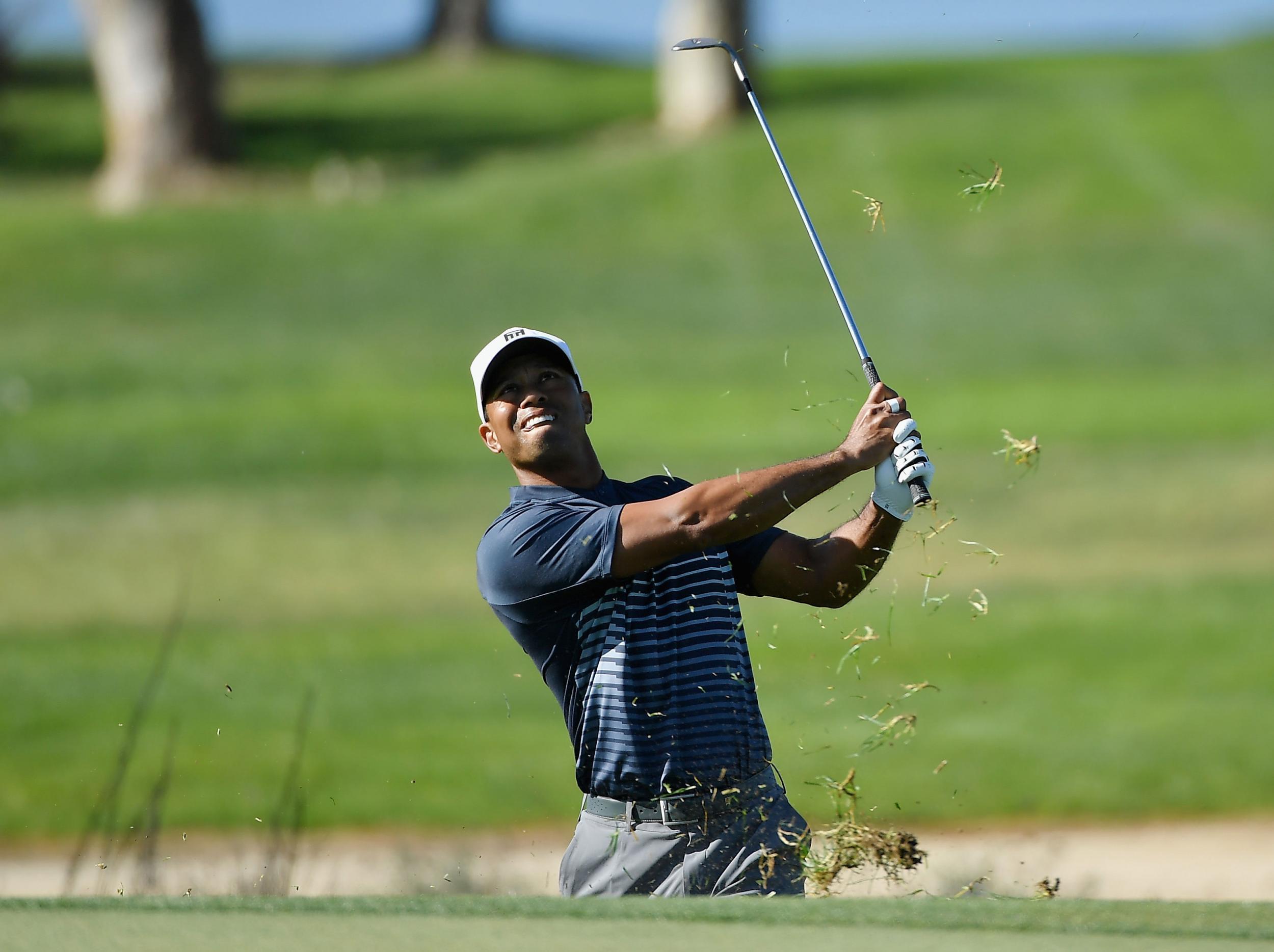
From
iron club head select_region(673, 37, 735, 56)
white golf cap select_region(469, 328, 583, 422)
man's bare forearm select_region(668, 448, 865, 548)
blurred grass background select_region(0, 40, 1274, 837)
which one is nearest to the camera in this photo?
man's bare forearm select_region(668, 448, 865, 548)

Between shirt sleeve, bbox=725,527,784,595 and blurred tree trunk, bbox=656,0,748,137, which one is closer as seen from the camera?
shirt sleeve, bbox=725,527,784,595

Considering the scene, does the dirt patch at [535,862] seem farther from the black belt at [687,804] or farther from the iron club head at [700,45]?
the iron club head at [700,45]

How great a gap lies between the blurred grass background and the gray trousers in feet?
4.95

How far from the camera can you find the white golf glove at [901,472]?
14.6 feet

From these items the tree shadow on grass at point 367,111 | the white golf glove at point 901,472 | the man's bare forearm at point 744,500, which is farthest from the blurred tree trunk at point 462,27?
the man's bare forearm at point 744,500

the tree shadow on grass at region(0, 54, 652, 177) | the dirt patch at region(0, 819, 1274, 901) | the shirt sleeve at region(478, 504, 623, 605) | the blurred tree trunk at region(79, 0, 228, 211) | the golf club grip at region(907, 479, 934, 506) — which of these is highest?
the tree shadow on grass at region(0, 54, 652, 177)

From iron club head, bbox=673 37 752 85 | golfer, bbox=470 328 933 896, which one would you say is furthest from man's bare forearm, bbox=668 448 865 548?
iron club head, bbox=673 37 752 85

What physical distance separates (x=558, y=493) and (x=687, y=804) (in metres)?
0.84

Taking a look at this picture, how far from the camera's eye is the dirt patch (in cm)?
784

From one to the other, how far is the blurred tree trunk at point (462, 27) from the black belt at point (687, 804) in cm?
4186

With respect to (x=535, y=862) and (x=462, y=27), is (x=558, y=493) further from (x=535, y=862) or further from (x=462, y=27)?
(x=462, y=27)

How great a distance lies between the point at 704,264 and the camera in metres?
27.3

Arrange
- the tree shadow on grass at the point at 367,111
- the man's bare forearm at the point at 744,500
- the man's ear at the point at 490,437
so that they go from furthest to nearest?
the tree shadow on grass at the point at 367,111
the man's ear at the point at 490,437
the man's bare forearm at the point at 744,500

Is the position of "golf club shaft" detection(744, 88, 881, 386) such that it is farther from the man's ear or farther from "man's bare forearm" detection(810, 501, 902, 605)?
the man's ear
